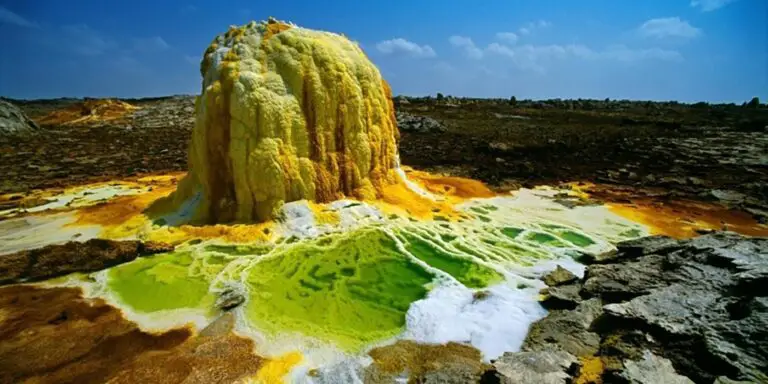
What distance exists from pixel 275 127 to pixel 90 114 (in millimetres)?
53927

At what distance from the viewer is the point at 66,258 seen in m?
8.50

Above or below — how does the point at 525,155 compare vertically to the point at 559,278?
above

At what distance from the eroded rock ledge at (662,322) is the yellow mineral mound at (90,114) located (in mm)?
54305

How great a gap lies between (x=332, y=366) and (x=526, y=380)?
2.56 meters

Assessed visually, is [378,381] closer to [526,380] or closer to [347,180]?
[526,380]

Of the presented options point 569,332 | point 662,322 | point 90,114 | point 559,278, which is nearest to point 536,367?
point 569,332

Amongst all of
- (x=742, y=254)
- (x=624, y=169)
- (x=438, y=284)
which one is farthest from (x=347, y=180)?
(x=624, y=169)

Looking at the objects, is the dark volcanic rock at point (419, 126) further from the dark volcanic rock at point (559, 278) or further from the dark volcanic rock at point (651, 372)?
the dark volcanic rock at point (651, 372)

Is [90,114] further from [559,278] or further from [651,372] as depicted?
[651,372]

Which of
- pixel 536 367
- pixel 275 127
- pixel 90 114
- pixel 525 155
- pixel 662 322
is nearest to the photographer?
pixel 536 367

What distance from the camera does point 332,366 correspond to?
5.71 meters

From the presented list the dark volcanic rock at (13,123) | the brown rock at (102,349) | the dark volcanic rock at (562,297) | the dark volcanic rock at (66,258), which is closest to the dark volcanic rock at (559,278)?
the dark volcanic rock at (562,297)

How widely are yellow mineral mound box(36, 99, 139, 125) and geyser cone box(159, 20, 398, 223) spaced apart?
45.4 meters

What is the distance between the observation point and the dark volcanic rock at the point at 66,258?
26.7ft
